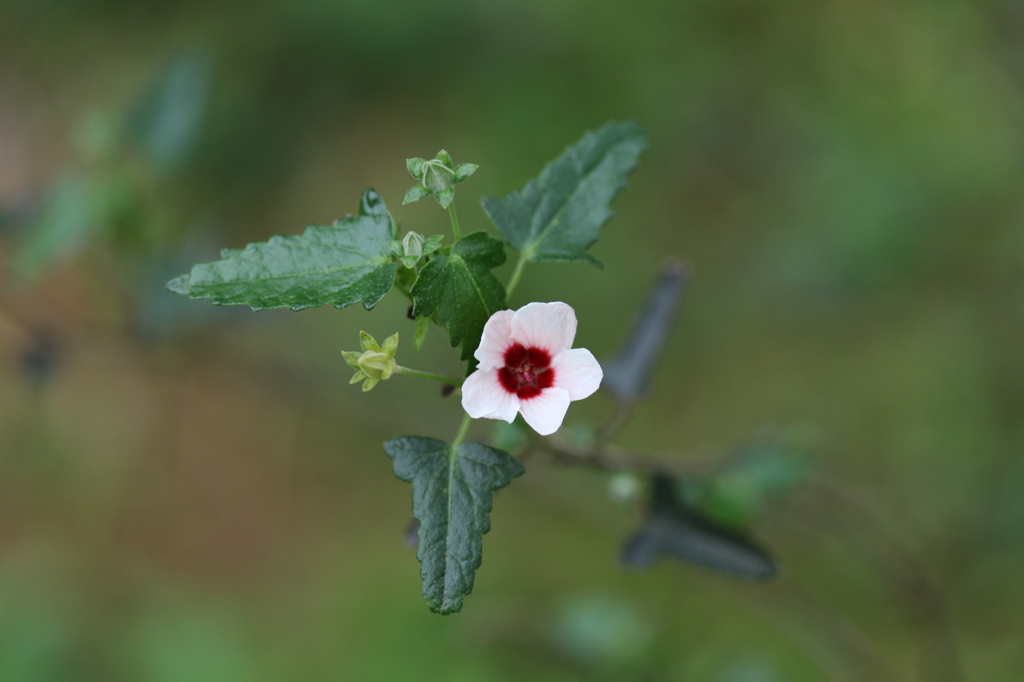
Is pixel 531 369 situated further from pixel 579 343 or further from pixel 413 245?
pixel 579 343

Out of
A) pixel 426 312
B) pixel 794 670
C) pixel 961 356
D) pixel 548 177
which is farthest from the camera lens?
pixel 961 356

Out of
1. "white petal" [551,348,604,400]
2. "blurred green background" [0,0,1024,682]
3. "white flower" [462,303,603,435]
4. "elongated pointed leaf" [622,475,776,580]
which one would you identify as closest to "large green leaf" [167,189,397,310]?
"white flower" [462,303,603,435]

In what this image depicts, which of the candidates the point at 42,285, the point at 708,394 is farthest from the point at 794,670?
the point at 42,285

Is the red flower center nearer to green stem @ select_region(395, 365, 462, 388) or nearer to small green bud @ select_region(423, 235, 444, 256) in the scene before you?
green stem @ select_region(395, 365, 462, 388)

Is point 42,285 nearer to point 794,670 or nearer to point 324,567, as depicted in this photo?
point 324,567

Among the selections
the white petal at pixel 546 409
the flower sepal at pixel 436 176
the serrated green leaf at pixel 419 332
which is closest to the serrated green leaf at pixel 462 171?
the flower sepal at pixel 436 176

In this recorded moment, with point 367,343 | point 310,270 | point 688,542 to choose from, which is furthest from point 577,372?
point 688,542
